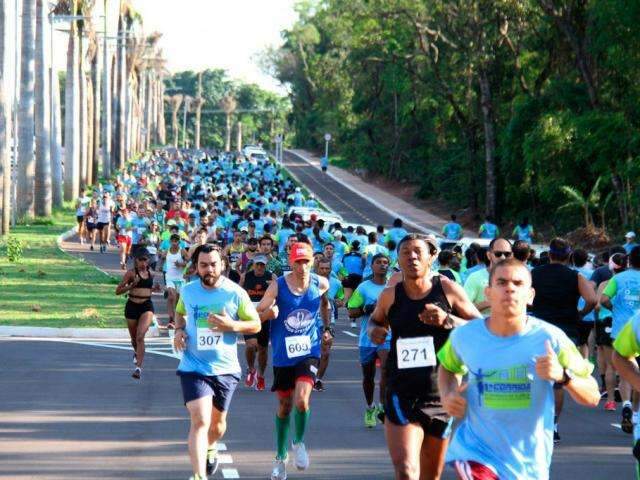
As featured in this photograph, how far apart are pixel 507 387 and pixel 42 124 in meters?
47.2

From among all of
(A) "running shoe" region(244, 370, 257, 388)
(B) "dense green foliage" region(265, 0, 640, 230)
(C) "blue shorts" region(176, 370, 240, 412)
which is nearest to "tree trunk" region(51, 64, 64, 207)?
(B) "dense green foliage" region(265, 0, 640, 230)

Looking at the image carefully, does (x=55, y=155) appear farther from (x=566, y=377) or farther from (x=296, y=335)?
(x=566, y=377)

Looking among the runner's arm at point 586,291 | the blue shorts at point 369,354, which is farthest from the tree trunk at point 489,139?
the runner's arm at point 586,291

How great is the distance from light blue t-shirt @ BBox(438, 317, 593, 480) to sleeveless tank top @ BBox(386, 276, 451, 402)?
6.53 ft

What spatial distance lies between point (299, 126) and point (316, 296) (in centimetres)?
13591

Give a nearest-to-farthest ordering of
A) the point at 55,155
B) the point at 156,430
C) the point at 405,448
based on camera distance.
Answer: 1. the point at 405,448
2. the point at 156,430
3. the point at 55,155

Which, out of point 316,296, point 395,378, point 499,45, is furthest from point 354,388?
point 499,45

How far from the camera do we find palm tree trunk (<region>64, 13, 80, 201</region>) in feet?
208

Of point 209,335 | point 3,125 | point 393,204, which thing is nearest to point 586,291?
point 209,335

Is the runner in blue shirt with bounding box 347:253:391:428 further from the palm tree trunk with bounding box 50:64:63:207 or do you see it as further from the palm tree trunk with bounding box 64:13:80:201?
the palm tree trunk with bounding box 64:13:80:201

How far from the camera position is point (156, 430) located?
13.7 metres

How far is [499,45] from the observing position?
54844mm

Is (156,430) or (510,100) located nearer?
(156,430)

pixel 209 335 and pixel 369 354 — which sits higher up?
pixel 209 335
